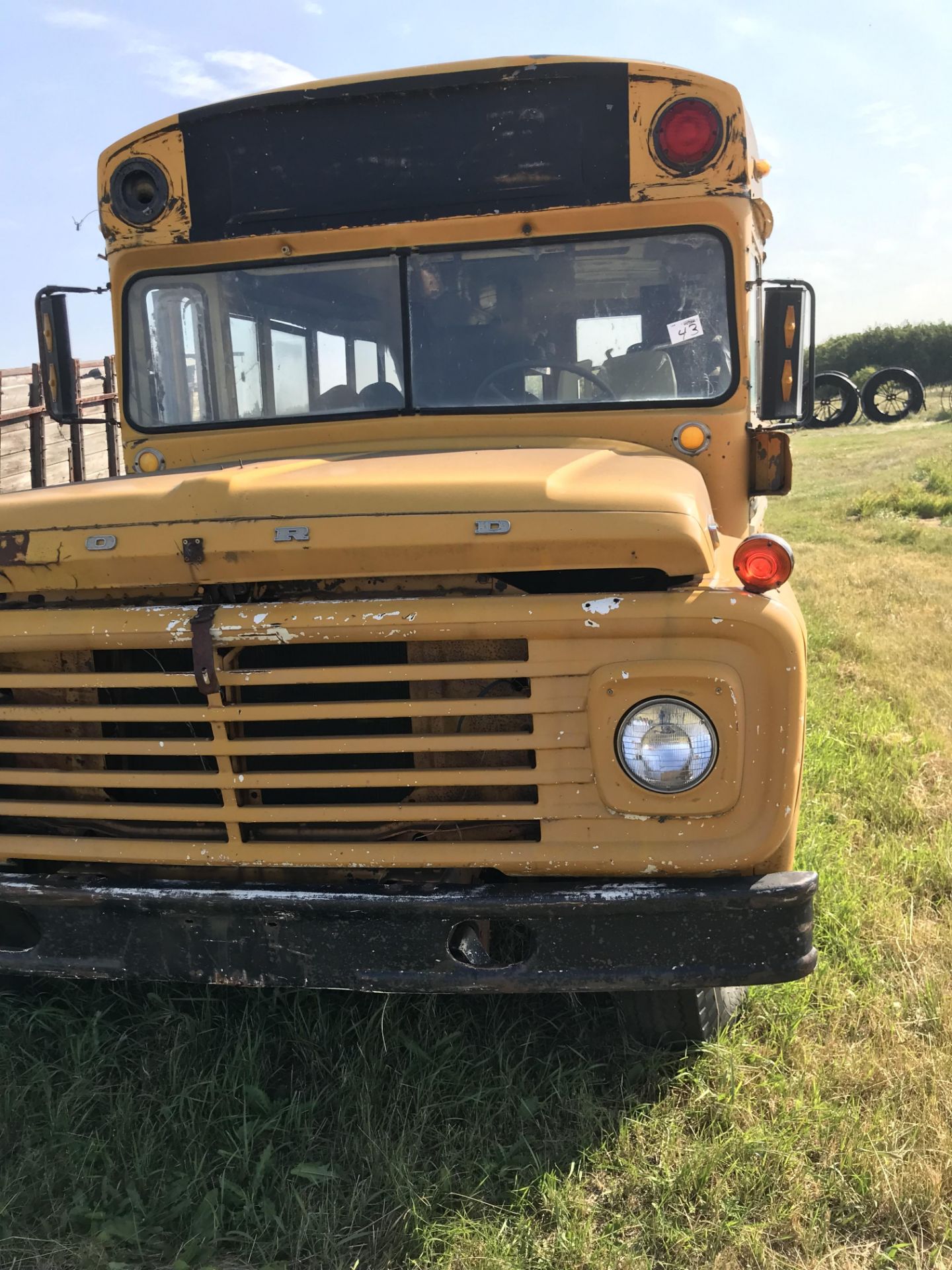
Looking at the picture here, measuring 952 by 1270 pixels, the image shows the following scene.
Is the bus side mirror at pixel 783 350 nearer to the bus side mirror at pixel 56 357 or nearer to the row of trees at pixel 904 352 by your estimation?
Result: the bus side mirror at pixel 56 357

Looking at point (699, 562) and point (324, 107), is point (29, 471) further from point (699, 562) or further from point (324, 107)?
point (699, 562)

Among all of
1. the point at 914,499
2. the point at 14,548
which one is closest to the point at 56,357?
the point at 14,548

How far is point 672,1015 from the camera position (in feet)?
8.93

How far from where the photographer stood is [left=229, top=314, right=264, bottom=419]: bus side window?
343 cm

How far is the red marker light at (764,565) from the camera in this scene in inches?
86.6

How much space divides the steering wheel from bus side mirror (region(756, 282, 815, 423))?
0.53 meters

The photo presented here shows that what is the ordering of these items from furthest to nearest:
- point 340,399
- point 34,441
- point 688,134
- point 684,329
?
point 34,441 < point 340,399 < point 684,329 < point 688,134

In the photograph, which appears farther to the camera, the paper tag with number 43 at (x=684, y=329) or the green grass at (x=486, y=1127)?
the paper tag with number 43 at (x=684, y=329)

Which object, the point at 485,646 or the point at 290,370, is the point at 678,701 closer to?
the point at 485,646

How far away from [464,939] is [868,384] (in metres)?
3.50

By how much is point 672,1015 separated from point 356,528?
61.8 inches

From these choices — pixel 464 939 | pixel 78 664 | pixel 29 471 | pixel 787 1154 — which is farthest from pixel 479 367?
pixel 29 471

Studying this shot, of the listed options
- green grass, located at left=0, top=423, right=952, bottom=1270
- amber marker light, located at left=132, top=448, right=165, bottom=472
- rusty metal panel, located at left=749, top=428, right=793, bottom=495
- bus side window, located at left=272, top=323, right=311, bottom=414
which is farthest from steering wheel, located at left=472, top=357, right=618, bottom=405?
green grass, located at left=0, top=423, right=952, bottom=1270

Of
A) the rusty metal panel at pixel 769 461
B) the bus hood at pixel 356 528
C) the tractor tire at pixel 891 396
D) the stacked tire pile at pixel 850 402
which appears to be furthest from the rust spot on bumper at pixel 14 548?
the tractor tire at pixel 891 396
